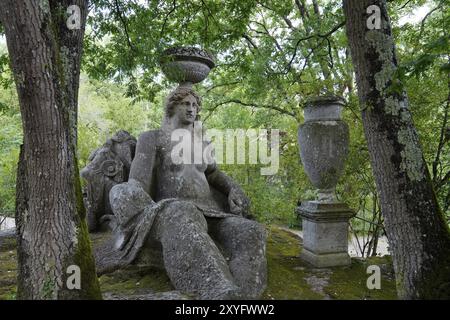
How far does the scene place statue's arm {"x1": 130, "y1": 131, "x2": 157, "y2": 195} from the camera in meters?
3.98

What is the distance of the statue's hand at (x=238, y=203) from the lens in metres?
→ 4.14

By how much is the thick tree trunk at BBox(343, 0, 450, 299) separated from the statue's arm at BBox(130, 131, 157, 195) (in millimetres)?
2305

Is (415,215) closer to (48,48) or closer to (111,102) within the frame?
(48,48)

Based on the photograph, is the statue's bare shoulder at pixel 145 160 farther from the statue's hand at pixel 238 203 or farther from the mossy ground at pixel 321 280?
the mossy ground at pixel 321 280

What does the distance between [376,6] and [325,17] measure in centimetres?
390

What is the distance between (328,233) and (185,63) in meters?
2.62

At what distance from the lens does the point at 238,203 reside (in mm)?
4199

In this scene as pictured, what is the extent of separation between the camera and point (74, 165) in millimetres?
2424

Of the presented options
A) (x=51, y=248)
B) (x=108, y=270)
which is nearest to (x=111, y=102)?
(x=108, y=270)

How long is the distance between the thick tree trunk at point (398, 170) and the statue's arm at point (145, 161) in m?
2.31

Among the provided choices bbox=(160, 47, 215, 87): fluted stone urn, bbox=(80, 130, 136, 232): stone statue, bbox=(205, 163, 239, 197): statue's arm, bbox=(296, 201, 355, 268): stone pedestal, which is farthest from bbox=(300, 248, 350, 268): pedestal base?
bbox=(80, 130, 136, 232): stone statue

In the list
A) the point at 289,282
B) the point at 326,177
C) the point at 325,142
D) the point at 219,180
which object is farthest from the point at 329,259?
the point at 219,180

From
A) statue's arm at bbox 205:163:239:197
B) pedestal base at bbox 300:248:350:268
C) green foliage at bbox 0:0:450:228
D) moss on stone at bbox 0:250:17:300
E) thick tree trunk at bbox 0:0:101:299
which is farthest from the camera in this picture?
green foliage at bbox 0:0:450:228

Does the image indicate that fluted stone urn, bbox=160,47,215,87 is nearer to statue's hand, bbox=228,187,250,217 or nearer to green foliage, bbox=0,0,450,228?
green foliage, bbox=0,0,450,228
